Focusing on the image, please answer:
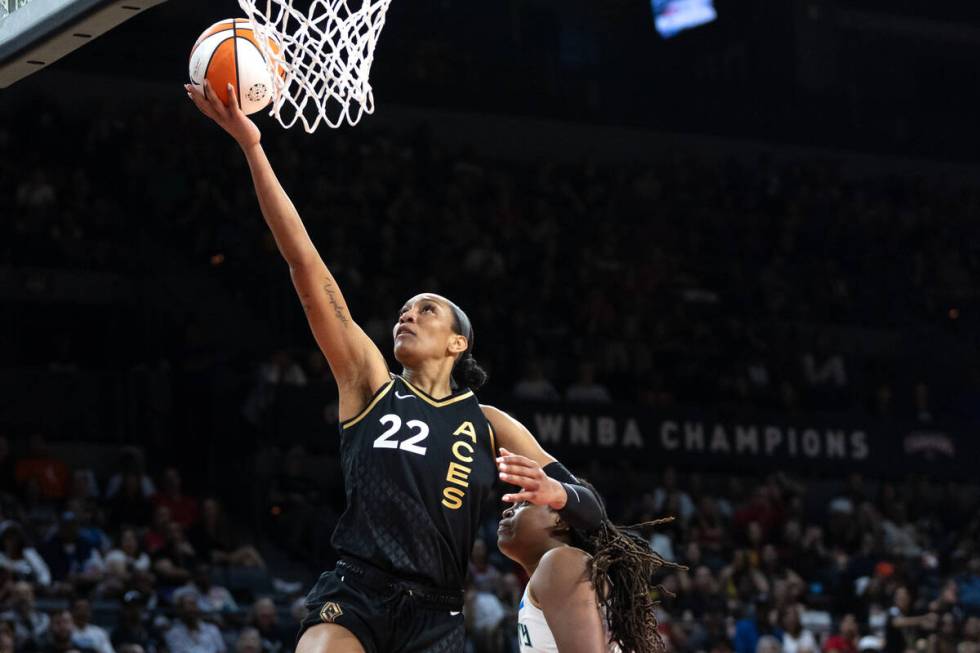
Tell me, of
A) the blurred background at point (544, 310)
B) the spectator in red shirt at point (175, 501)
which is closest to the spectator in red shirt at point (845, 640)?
the blurred background at point (544, 310)

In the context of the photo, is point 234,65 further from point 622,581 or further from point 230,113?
point 622,581

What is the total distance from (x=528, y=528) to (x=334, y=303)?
1.06 metres

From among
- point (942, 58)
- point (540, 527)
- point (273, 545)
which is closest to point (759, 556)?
point (273, 545)

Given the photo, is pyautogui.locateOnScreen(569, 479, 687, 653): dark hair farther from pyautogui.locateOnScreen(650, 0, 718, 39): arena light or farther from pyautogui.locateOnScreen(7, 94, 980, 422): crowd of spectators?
pyautogui.locateOnScreen(650, 0, 718, 39): arena light

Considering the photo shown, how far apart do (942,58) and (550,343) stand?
38.9 feet

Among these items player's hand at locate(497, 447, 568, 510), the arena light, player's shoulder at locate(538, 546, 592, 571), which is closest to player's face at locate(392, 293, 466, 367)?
player's hand at locate(497, 447, 568, 510)

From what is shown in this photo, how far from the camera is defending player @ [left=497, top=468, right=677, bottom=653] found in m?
4.92

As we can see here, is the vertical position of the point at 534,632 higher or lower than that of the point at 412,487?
lower

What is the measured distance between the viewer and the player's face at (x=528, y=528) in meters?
5.20

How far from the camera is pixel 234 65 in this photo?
481 cm

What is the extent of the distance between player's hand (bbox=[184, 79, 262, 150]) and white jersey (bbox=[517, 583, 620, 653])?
5.63ft

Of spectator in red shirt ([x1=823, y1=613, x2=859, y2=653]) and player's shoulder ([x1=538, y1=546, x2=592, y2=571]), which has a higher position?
player's shoulder ([x1=538, y1=546, x2=592, y2=571])

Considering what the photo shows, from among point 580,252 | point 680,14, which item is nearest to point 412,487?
point 580,252

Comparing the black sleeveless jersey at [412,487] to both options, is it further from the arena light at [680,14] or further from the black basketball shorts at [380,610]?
the arena light at [680,14]
